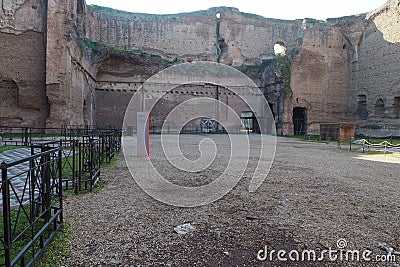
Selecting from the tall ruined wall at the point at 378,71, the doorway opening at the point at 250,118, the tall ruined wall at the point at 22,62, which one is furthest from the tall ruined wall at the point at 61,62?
the tall ruined wall at the point at 378,71

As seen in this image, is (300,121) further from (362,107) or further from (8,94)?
(8,94)

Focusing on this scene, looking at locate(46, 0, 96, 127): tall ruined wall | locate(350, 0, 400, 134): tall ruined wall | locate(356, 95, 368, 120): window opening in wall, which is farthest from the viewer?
locate(356, 95, 368, 120): window opening in wall

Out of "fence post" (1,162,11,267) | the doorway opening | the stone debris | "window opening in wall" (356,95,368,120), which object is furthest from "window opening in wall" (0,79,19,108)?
"window opening in wall" (356,95,368,120)

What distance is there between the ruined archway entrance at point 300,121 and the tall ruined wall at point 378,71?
4.11 m

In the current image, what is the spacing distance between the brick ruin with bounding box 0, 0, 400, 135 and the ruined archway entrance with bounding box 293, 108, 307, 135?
90mm

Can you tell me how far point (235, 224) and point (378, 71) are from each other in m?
23.7

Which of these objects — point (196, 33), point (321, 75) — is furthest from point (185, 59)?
point (321, 75)

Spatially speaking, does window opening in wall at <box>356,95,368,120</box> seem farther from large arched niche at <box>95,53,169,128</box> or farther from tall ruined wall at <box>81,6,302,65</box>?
large arched niche at <box>95,53,169,128</box>

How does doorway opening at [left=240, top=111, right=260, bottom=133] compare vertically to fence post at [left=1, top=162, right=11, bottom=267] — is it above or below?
above

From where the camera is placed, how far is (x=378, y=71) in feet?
72.5

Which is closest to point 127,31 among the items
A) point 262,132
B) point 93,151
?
point 262,132

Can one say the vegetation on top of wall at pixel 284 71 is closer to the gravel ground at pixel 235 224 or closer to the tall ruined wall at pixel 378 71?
the tall ruined wall at pixel 378 71

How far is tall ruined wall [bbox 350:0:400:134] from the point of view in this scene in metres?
20.4

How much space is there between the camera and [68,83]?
54.3 feet
